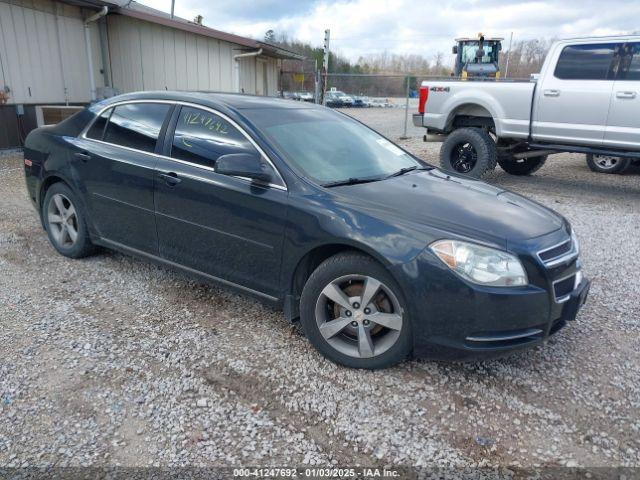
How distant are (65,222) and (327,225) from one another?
2.93 m

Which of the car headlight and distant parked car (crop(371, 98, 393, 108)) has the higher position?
the car headlight

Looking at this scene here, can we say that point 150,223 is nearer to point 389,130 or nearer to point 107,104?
point 107,104

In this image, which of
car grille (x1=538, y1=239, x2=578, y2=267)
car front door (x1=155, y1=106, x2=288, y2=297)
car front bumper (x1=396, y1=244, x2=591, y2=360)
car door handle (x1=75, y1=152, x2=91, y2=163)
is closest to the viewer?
car front bumper (x1=396, y1=244, x2=591, y2=360)

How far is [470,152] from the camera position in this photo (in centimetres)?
878

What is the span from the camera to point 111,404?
273 cm

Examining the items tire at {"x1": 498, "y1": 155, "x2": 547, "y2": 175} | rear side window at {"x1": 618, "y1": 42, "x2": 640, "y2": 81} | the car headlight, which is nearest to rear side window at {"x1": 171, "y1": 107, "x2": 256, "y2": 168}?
the car headlight

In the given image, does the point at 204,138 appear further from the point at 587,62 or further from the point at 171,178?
the point at 587,62

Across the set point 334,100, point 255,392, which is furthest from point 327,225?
point 334,100

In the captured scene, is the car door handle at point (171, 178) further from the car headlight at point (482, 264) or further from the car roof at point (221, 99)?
the car headlight at point (482, 264)

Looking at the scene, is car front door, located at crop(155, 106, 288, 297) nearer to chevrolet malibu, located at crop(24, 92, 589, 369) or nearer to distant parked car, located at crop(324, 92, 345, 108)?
chevrolet malibu, located at crop(24, 92, 589, 369)

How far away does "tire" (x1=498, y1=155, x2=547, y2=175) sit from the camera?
9766 mm

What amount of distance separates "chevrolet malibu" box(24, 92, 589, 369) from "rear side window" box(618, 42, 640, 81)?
4.96 metres

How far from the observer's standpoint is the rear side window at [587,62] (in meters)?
7.42

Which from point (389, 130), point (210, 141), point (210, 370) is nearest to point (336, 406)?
point (210, 370)
